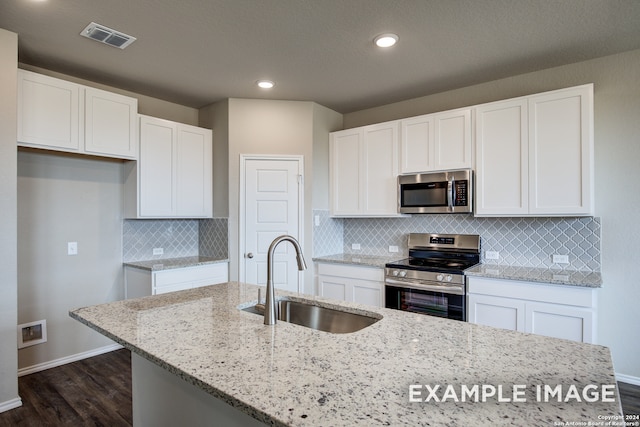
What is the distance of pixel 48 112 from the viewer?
2.75m

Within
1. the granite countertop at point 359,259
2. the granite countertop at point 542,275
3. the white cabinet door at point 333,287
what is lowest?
the white cabinet door at point 333,287

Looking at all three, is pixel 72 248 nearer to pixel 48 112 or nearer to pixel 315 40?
pixel 48 112

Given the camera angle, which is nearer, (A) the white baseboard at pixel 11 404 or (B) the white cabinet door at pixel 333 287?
(A) the white baseboard at pixel 11 404

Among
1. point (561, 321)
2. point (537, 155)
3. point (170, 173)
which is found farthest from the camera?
point (170, 173)

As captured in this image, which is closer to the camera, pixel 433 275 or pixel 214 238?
pixel 433 275

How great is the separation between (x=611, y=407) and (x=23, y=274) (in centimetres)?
386

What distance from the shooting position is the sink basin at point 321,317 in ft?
5.55

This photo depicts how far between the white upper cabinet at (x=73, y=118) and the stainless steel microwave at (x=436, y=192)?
2679 millimetres

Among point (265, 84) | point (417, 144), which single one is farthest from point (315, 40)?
point (417, 144)

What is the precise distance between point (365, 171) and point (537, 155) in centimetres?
163

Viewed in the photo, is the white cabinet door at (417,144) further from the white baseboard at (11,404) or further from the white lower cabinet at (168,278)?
the white baseboard at (11,404)

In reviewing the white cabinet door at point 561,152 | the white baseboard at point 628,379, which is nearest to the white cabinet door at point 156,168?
the white cabinet door at point 561,152

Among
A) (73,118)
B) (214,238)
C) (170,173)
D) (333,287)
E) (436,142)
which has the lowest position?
(333,287)

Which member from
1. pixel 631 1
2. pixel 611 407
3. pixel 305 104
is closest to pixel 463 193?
pixel 631 1
